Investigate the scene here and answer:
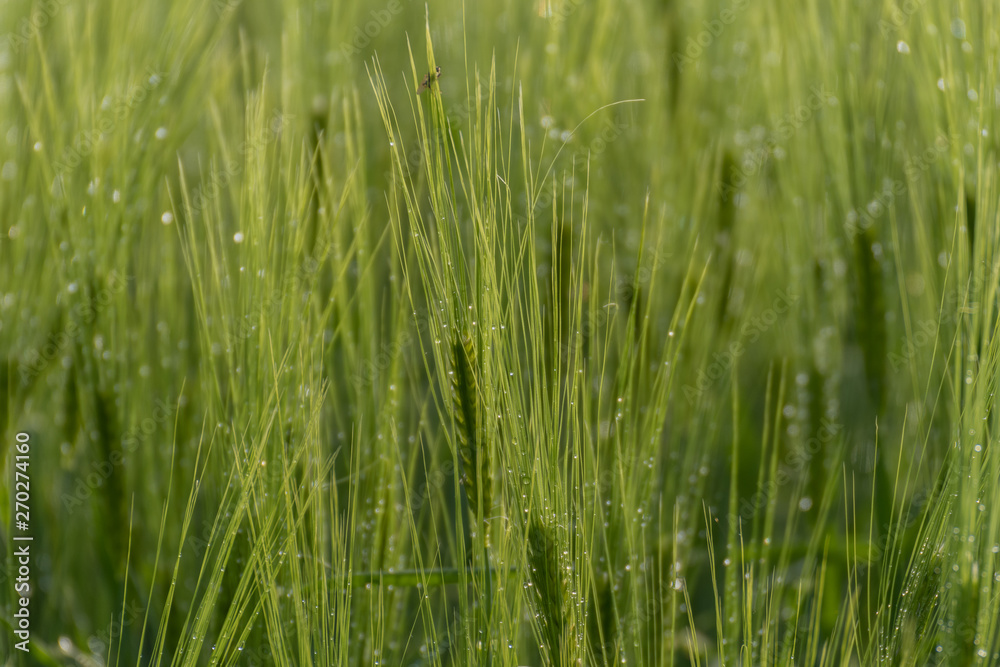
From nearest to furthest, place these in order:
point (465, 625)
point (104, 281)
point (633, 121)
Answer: point (465, 625)
point (104, 281)
point (633, 121)

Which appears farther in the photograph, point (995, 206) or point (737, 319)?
point (737, 319)

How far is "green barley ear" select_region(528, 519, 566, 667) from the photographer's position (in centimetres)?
33

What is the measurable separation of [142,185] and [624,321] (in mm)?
376

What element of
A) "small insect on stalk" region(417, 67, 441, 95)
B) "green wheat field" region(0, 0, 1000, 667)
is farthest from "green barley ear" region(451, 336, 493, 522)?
"small insect on stalk" region(417, 67, 441, 95)

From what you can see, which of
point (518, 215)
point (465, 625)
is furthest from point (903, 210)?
point (465, 625)

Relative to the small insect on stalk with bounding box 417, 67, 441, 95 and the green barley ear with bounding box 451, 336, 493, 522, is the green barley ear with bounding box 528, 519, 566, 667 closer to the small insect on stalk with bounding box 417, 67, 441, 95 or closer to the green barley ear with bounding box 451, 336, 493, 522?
the green barley ear with bounding box 451, 336, 493, 522

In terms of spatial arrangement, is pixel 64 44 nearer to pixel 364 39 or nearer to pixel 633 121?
pixel 364 39

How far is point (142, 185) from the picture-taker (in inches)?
19.7

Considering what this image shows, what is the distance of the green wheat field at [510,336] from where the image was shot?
1.22ft

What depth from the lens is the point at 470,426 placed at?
34 centimetres

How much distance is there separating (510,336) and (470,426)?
6 centimetres

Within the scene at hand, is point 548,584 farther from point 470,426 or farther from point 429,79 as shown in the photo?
point 429,79

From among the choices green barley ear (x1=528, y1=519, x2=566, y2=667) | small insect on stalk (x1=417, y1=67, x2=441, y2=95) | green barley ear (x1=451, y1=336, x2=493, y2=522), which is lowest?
green barley ear (x1=528, y1=519, x2=566, y2=667)

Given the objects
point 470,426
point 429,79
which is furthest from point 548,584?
point 429,79
